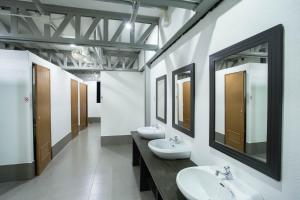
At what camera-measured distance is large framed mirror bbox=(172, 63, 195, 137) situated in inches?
76.0

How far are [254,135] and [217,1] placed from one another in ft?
3.95

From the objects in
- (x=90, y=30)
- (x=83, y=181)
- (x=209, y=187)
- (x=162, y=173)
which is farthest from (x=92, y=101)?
(x=209, y=187)

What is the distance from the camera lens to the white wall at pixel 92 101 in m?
8.77

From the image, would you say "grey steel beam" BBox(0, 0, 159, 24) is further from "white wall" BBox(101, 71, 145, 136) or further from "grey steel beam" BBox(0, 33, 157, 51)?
"white wall" BBox(101, 71, 145, 136)

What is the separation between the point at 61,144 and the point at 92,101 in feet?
15.3

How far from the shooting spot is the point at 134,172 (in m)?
3.17

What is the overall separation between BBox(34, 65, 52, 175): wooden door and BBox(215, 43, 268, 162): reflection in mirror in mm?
3236

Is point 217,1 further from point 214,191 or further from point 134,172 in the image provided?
point 134,172

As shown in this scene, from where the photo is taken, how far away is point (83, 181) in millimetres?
2850

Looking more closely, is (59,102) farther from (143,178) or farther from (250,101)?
(250,101)

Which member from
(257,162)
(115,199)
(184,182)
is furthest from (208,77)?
(115,199)

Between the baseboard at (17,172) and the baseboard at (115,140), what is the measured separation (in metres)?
2.13

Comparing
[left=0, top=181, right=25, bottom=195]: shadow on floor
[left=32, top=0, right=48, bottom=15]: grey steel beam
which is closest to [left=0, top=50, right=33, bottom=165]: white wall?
[left=0, top=181, right=25, bottom=195]: shadow on floor

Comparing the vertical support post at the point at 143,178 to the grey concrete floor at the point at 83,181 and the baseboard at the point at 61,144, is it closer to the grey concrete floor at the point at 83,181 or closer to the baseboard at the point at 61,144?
the grey concrete floor at the point at 83,181
